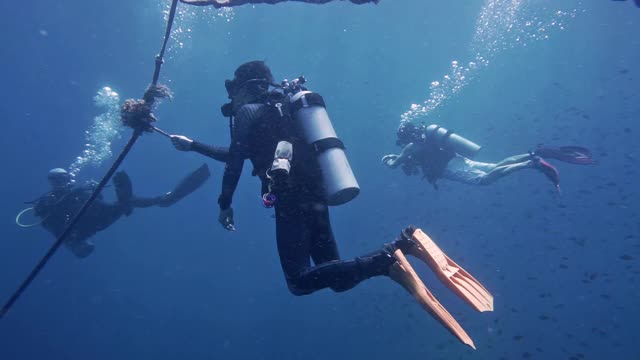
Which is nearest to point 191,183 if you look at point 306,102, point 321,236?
point 306,102

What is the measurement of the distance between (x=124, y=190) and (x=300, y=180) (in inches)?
Answer: 338

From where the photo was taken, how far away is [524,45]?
181 ft

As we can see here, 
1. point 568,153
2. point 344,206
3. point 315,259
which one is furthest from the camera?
point 344,206

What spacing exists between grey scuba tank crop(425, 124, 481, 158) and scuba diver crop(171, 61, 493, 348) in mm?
8488

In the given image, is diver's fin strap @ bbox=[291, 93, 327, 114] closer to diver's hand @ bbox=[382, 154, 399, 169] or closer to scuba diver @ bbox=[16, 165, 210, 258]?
scuba diver @ bbox=[16, 165, 210, 258]

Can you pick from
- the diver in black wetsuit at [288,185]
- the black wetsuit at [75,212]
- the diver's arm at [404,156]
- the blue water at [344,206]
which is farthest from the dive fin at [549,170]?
the blue water at [344,206]

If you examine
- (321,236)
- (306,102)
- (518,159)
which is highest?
(518,159)

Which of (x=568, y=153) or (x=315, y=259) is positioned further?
(x=568, y=153)

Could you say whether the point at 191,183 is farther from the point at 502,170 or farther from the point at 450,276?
the point at 502,170

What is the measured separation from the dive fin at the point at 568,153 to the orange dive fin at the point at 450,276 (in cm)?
930

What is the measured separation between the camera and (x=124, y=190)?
10.8 meters

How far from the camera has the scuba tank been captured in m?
3.78

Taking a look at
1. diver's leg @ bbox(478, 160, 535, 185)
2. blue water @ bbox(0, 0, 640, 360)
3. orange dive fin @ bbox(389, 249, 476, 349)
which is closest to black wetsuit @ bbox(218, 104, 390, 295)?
orange dive fin @ bbox(389, 249, 476, 349)

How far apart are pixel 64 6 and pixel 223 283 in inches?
1223
